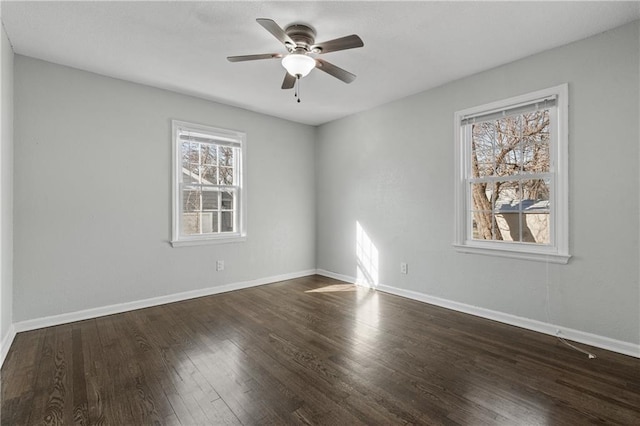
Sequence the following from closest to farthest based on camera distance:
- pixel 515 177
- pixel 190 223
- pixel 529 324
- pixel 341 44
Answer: pixel 341 44
pixel 529 324
pixel 515 177
pixel 190 223

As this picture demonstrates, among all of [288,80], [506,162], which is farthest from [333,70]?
[506,162]

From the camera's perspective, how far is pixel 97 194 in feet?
10.9

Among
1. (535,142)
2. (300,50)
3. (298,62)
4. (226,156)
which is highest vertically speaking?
(300,50)

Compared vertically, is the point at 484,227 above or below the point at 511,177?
below

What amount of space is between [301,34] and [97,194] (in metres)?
2.70

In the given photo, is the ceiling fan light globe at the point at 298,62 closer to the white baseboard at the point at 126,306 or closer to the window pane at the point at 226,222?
the window pane at the point at 226,222

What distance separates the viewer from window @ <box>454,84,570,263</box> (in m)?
2.83

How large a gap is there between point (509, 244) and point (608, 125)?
4.23 feet

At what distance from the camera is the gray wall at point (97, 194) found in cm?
298

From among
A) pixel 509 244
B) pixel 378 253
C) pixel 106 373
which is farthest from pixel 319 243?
pixel 106 373

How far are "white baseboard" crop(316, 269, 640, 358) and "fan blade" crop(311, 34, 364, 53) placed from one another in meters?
2.89

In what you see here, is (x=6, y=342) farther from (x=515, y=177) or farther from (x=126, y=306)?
(x=515, y=177)

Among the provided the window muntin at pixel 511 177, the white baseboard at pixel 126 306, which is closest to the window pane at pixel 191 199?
the white baseboard at pixel 126 306

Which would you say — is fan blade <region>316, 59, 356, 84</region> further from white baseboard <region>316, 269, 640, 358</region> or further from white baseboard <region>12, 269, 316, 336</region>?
white baseboard <region>12, 269, 316, 336</region>
